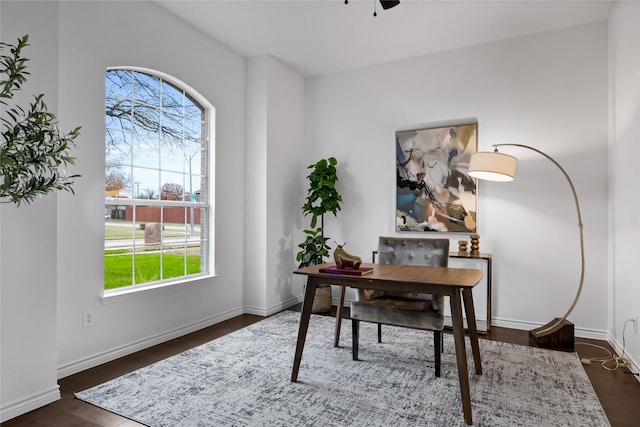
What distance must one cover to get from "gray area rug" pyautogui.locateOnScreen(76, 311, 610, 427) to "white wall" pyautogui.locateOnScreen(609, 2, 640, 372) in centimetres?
64

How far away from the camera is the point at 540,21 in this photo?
3.60 metres

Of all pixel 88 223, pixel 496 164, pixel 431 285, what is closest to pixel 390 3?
pixel 496 164

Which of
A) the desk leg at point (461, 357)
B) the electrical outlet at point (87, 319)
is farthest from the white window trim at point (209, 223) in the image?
the desk leg at point (461, 357)

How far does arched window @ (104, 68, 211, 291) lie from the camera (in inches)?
123

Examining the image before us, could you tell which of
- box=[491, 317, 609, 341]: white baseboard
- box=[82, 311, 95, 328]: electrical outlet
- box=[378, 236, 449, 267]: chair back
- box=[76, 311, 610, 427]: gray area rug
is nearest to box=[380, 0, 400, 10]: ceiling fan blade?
box=[378, 236, 449, 267]: chair back

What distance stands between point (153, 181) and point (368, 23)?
247 cm

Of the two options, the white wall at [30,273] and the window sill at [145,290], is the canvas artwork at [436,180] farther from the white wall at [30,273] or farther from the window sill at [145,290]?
the white wall at [30,273]

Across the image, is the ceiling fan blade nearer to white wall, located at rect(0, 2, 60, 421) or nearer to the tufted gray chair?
the tufted gray chair

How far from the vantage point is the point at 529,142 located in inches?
151

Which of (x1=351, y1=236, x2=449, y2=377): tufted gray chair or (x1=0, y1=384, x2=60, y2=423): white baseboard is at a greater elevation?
(x1=351, y1=236, x2=449, y2=377): tufted gray chair

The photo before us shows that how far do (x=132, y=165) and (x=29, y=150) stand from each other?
A: 5.55ft

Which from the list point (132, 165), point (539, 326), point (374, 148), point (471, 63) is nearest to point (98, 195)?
point (132, 165)

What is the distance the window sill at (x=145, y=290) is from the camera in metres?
2.99

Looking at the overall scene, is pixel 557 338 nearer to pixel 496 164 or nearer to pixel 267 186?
pixel 496 164
